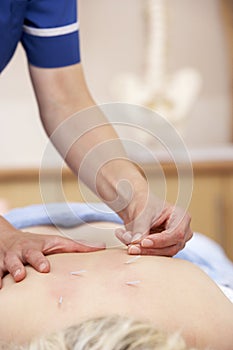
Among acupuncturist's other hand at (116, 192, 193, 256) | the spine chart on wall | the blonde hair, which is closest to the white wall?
the spine chart on wall

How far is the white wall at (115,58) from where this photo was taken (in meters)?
3.75

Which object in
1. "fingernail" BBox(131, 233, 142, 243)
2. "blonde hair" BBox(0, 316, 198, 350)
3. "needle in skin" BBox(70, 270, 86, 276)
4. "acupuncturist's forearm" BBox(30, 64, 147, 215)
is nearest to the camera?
"blonde hair" BBox(0, 316, 198, 350)

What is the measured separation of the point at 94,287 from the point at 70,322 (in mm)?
109

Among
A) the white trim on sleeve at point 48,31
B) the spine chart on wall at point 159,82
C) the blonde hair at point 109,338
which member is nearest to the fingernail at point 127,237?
the blonde hair at point 109,338

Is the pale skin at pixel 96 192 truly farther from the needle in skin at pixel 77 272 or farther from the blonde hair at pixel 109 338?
the blonde hair at pixel 109 338

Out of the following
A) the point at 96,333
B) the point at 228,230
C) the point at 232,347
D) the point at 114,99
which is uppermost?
the point at 96,333

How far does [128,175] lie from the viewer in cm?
157

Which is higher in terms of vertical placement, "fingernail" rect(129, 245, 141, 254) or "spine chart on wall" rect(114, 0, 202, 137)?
"fingernail" rect(129, 245, 141, 254)

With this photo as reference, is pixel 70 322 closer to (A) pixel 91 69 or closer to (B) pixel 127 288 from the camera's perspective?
(B) pixel 127 288

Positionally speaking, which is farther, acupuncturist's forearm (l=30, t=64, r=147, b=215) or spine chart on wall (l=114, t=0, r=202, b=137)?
spine chart on wall (l=114, t=0, r=202, b=137)

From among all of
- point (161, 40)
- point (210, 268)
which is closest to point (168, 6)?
point (161, 40)

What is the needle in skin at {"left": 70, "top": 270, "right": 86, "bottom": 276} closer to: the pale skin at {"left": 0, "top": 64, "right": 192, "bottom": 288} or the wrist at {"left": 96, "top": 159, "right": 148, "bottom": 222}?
the pale skin at {"left": 0, "top": 64, "right": 192, "bottom": 288}

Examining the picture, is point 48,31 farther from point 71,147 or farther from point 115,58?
point 115,58

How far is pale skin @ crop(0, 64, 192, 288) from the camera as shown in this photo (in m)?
1.41
